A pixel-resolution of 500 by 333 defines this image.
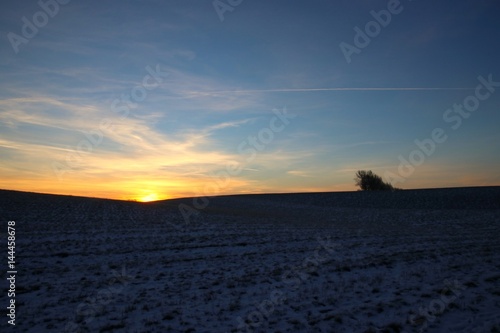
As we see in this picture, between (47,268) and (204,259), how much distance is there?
23.7ft

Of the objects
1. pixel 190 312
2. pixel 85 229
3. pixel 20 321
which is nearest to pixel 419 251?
pixel 190 312

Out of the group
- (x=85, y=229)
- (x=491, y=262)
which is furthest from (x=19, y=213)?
(x=491, y=262)

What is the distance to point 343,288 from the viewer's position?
1167 centimetres

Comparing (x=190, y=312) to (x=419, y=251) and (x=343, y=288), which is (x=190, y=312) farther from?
(x=419, y=251)

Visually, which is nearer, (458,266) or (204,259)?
(458,266)

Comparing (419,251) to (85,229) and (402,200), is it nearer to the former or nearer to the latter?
(85,229)

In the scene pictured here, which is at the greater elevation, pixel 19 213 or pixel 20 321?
pixel 19 213

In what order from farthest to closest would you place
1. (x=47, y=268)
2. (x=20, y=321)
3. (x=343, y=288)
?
(x=47, y=268) < (x=343, y=288) < (x=20, y=321)

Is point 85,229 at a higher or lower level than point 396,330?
higher

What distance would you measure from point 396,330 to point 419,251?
1204 centimetres

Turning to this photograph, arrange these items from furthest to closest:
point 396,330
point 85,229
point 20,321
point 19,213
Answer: point 19,213
point 85,229
point 20,321
point 396,330

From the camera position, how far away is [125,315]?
9.33m

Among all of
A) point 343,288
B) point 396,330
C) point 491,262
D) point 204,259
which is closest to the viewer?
point 396,330

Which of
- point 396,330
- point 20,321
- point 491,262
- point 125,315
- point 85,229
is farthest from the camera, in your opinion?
point 85,229
